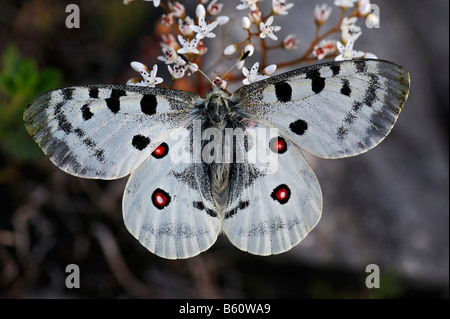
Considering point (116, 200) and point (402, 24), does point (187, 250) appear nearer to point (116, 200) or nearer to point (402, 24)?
point (116, 200)

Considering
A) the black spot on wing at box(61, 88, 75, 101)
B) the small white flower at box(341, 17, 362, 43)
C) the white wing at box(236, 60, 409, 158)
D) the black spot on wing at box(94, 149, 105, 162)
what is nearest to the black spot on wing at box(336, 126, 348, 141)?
the white wing at box(236, 60, 409, 158)

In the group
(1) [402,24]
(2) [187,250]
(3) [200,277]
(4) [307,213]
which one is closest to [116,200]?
(3) [200,277]

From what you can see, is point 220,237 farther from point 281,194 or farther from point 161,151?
point 161,151

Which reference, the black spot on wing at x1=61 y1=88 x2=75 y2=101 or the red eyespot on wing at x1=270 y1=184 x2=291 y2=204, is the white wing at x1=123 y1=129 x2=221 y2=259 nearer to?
the red eyespot on wing at x1=270 y1=184 x2=291 y2=204

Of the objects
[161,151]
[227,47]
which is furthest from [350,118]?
[161,151]

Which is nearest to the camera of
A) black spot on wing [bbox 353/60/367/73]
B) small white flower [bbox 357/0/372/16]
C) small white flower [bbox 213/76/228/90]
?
black spot on wing [bbox 353/60/367/73]

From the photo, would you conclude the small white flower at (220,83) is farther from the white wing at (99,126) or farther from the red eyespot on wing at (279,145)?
the red eyespot on wing at (279,145)

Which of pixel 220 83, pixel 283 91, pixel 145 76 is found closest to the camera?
pixel 283 91
